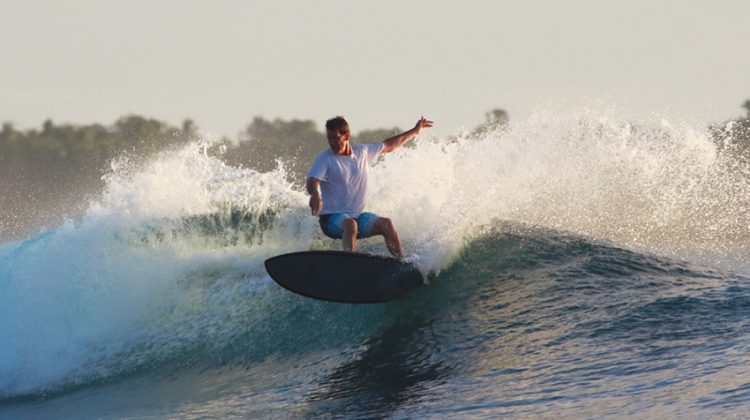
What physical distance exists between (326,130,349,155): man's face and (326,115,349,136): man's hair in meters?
0.03

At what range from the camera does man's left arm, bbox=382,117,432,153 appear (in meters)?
9.91

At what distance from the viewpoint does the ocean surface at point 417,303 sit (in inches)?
310

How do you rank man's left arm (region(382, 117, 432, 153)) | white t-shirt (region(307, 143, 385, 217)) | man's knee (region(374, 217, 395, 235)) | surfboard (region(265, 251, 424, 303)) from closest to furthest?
white t-shirt (region(307, 143, 385, 217))
man's knee (region(374, 217, 395, 235))
surfboard (region(265, 251, 424, 303))
man's left arm (region(382, 117, 432, 153))

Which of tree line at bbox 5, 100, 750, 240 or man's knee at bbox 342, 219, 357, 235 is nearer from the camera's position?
man's knee at bbox 342, 219, 357, 235

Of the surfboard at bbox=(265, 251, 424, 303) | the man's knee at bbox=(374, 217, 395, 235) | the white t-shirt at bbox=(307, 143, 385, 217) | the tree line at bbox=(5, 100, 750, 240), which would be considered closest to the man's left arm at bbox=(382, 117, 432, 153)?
the white t-shirt at bbox=(307, 143, 385, 217)

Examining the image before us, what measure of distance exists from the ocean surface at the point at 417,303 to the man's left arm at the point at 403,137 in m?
1.29

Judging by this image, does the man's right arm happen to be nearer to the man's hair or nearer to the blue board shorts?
the blue board shorts

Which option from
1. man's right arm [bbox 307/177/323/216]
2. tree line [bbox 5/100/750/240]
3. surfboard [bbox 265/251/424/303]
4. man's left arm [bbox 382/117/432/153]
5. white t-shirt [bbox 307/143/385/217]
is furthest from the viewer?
tree line [bbox 5/100/750/240]

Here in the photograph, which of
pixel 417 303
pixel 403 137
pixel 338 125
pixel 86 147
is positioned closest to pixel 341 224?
pixel 338 125

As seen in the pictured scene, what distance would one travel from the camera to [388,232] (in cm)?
938

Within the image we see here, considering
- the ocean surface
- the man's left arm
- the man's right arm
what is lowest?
the ocean surface

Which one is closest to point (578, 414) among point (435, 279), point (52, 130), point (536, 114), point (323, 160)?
point (323, 160)

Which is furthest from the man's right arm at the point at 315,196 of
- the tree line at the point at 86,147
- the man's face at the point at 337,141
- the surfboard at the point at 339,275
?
the tree line at the point at 86,147

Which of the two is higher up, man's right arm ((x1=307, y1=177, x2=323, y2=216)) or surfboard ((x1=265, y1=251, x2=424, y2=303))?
man's right arm ((x1=307, y1=177, x2=323, y2=216))
